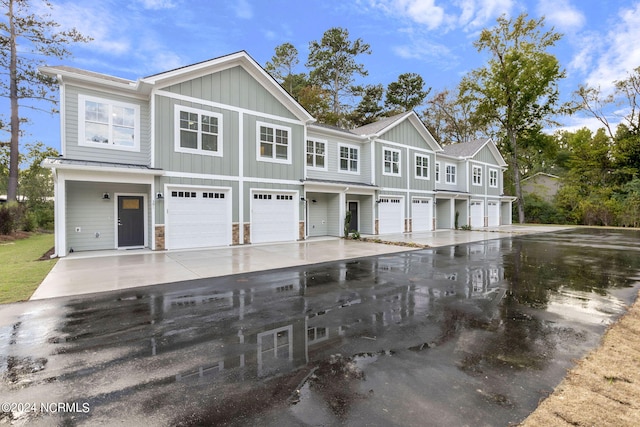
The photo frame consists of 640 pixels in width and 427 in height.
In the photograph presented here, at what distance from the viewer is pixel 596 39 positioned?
853 inches

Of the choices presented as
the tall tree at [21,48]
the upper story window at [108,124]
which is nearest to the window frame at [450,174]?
the upper story window at [108,124]

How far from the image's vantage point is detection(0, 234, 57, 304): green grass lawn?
224 inches

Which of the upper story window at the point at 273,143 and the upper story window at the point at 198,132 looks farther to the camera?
the upper story window at the point at 273,143

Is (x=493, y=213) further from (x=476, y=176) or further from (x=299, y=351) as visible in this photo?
(x=299, y=351)

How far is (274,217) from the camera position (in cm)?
1381

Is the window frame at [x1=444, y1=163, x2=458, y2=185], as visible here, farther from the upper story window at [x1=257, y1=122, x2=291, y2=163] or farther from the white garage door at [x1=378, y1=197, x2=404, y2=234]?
the upper story window at [x1=257, y1=122, x2=291, y2=163]

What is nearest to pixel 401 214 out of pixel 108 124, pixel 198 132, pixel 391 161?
pixel 391 161

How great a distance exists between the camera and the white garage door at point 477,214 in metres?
25.3

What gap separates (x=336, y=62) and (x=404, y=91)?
807 cm

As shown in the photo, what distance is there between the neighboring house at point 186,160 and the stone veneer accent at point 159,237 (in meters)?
A: 0.03

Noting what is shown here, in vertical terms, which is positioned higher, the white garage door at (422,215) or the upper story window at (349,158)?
the upper story window at (349,158)

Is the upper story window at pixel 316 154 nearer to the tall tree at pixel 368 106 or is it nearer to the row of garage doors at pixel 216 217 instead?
the row of garage doors at pixel 216 217

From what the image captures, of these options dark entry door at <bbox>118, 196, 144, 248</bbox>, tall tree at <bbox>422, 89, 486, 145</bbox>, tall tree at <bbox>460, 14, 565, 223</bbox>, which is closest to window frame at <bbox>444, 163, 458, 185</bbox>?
tall tree at <bbox>460, 14, 565, 223</bbox>

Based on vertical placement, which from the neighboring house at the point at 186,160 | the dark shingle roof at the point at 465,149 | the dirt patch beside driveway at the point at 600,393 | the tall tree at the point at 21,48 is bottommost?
the dirt patch beside driveway at the point at 600,393
